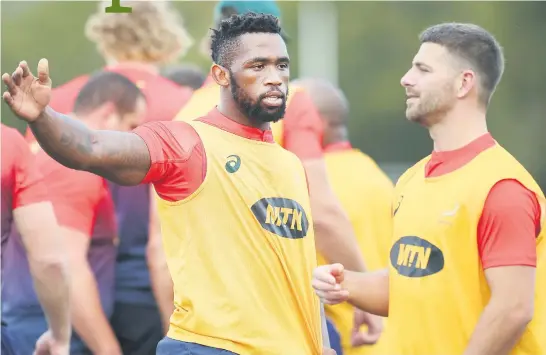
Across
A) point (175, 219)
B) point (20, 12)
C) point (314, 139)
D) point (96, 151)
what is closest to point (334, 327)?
point (314, 139)

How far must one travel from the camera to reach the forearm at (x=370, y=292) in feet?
16.3

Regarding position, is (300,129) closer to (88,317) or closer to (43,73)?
(88,317)

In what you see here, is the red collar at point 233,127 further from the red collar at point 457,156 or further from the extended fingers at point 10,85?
the extended fingers at point 10,85

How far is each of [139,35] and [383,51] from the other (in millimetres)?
16886

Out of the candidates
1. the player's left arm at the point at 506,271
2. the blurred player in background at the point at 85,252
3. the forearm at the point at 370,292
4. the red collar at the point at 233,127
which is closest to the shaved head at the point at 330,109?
the blurred player in background at the point at 85,252

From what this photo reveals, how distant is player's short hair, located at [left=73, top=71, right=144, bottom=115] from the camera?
21.4 ft

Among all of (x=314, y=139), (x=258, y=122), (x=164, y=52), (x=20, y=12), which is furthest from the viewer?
(x=20, y=12)

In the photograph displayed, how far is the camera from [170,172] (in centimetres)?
435

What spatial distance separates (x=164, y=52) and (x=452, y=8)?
17.4 metres

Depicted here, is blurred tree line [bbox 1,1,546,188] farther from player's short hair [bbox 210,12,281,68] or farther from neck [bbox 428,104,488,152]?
player's short hair [bbox 210,12,281,68]

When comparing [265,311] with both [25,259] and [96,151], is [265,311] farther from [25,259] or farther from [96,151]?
[25,259]

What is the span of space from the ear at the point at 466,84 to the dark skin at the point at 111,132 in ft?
2.29

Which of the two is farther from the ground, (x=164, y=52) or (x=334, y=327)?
(x=164, y=52)

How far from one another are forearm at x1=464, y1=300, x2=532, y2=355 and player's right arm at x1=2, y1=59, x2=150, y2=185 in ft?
4.36
